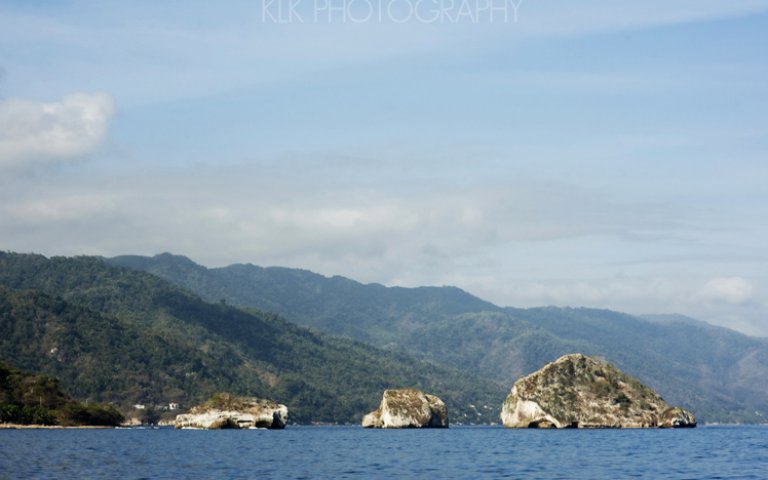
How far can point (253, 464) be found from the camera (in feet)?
315

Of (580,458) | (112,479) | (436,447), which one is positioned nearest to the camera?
(112,479)

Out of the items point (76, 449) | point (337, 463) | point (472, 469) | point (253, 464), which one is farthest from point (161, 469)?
point (76, 449)

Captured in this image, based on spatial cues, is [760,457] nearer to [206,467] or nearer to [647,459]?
[647,459]

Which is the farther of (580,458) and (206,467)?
(580,458)

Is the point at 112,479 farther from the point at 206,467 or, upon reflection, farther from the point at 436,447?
the point at 436,447

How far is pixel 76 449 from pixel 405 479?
56537 millimetres

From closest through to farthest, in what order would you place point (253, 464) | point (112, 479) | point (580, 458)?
point (112, 479) < point (253, 464) < point (580, 458)

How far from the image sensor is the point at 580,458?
10319 cm

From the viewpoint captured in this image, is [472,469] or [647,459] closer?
[472,469]

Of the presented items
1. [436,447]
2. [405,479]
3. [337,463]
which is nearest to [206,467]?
[337,463]

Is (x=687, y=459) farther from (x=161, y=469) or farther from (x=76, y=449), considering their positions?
(x=76, y=449)

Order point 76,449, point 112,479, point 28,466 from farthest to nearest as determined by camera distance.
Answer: point 76,449 < point 28,466 < point 112,479

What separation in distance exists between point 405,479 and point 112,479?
77.0 feet

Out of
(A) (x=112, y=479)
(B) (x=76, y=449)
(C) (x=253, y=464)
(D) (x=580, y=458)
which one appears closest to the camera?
(A) (x=112, y=479)
